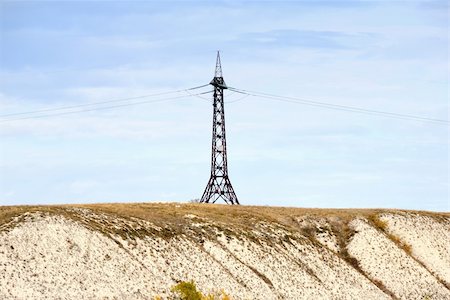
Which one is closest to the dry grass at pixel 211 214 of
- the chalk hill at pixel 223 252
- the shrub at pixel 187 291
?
the chalk hill at pixel 223 252

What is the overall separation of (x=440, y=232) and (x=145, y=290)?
173 ft

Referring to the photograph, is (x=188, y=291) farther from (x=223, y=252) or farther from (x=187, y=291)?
(x=223, y=252)

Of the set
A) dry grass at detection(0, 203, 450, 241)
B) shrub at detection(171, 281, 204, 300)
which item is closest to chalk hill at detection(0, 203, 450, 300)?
dry grass at detection(0, 203, 450, 241)

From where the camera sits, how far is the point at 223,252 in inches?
3201

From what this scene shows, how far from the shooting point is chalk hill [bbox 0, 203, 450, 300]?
6506 centimetres

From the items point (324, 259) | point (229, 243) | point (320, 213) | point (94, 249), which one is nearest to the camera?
point (94, 249)

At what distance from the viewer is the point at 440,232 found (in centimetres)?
10825

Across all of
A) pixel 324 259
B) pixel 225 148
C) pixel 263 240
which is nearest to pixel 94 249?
pixel 263 240

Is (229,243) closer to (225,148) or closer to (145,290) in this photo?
(145,290)

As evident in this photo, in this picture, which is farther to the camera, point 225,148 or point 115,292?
point 225,148

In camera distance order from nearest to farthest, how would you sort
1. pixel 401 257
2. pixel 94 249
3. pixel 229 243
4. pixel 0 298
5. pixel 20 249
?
pixel 0 298, pixel 20 249, pixel 94 249, pixel 229 243, pixel 401 257

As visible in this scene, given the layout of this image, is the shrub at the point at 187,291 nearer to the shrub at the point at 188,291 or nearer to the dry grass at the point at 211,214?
the shrub at the point at 188,291

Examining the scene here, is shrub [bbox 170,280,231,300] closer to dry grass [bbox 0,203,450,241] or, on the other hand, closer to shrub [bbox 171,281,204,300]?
shrub [bbox 171,281,204,300]

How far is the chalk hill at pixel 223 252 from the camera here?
65.1 m
